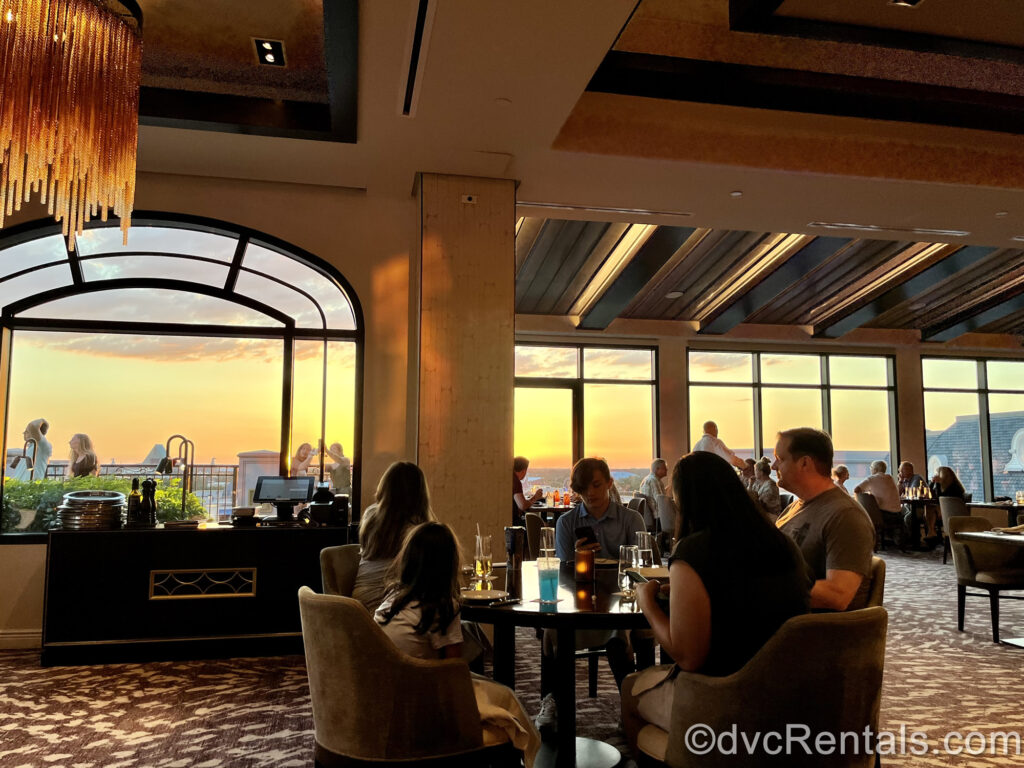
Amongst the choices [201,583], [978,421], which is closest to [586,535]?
[201,583]

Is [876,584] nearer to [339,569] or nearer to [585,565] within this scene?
[585,565]

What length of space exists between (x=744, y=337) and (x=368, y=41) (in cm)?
1032

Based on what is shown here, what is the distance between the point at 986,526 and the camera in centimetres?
595

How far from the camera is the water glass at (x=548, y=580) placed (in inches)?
117

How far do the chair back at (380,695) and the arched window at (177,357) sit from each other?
362 cm

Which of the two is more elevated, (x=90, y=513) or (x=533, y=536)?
(x=90, y=513)

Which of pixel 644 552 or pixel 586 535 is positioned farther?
pixel 586 535

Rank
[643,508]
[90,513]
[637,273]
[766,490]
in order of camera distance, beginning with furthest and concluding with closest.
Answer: [637,273] < [766,490] < [643,508] < [90,513]

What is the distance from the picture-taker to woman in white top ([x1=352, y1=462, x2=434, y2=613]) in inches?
126

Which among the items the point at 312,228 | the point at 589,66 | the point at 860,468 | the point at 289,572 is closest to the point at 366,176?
the point at 312,228

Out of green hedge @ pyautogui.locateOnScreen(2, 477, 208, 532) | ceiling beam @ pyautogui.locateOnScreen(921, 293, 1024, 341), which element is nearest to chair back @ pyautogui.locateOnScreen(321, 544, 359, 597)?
green hedge @ pyautogui.locateOnScreen(2, 477, 208, 532)

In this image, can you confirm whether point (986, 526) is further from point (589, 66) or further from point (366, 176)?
point (366, 176)

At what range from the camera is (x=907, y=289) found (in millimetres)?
10977

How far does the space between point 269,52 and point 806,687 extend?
462 cm
